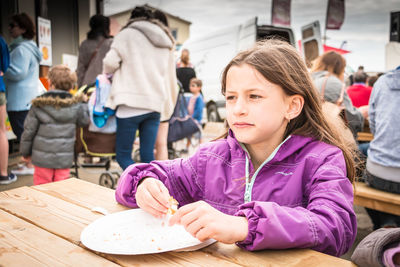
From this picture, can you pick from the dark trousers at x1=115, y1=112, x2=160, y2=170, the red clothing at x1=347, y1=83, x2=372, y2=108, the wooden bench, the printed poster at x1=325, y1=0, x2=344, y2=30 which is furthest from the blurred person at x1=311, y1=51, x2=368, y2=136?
the printed poster at x1=325, y1=0, x2=344, y2=30

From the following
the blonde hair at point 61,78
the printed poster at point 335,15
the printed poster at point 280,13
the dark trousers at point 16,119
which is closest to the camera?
the blonde hair at point 61,78

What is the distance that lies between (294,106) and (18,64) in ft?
13.9

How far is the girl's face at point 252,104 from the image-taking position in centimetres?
135

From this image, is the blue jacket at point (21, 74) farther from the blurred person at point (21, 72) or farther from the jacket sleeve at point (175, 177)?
the jacket sleeve at point (175, 177)

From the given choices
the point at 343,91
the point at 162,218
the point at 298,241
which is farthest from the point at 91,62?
the point at 298,241

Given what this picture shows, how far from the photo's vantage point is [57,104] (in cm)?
359

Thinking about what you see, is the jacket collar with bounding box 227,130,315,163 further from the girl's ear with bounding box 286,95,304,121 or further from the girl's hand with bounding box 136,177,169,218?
the girl's hand with bounding box 136,177,169,218

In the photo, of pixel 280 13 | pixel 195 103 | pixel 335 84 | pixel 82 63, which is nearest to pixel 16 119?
pixel 82 63

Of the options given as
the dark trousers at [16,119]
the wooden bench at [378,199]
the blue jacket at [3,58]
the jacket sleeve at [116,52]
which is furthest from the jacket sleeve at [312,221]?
the dark trousers at [16,119]

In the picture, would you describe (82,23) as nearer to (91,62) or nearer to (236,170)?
(91,62)

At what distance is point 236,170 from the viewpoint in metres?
1.44

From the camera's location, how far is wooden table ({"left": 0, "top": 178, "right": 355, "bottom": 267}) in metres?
0.97

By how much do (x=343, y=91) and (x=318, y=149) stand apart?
267cm

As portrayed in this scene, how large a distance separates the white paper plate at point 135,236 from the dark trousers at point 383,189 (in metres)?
2.11
